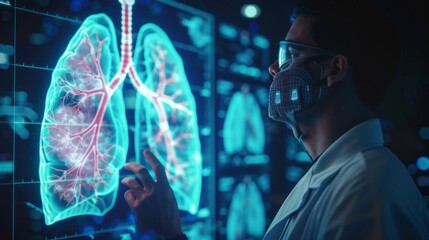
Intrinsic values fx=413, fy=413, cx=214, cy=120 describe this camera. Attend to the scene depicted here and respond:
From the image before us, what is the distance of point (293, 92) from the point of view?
126cm

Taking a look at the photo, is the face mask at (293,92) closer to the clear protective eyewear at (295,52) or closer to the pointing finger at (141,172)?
the clear protective eyewear at (295,52)

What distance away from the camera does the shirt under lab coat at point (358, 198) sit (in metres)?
0.95

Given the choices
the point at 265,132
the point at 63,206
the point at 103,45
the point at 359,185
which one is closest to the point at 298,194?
the point at 359,185

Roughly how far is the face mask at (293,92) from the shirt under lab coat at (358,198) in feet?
0.50

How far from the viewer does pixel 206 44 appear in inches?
93.3

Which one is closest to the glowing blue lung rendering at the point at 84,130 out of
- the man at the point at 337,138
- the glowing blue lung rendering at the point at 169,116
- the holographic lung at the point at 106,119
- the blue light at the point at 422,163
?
the holographic lung at the point at 106,119

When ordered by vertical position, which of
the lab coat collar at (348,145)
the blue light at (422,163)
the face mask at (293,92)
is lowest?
the blue light at (422,163)

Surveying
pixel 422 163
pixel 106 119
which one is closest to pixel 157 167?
pixel 106 119

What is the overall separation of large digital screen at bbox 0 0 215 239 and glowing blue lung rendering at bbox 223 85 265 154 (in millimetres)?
231

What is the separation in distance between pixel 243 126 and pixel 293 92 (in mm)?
1373

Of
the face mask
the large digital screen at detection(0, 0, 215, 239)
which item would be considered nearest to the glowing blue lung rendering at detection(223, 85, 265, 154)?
the large digital screen at detection(0, 0, 215, 239)

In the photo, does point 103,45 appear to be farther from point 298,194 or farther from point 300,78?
point 298,194

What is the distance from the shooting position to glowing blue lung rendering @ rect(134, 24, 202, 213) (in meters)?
1.99

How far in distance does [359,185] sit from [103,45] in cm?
127
